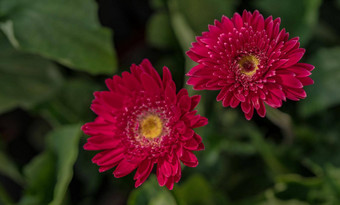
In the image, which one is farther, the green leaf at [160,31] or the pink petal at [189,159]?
the green leaf at [160,31]

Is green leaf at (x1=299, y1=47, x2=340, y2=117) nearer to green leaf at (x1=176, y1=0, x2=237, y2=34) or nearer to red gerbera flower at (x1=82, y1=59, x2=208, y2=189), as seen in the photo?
green leaf at (x1=176, y1=0, x2=237, y2=34)

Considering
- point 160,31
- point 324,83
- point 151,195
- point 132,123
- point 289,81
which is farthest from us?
point 160,31

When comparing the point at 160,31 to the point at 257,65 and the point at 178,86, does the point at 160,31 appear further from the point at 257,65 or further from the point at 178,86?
the point at 257,65

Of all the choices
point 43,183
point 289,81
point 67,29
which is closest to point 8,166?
point 43,183

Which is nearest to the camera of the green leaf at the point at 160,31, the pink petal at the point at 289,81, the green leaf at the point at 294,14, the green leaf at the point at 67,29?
the pink petal at the point at 289,81

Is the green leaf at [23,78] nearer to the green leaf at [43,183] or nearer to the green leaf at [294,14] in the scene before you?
the green leaf at [43,183]

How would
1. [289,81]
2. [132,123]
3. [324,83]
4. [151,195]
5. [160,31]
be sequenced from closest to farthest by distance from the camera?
[289,81]
[132,123]
[151,195]
[324,83]
[160,31]

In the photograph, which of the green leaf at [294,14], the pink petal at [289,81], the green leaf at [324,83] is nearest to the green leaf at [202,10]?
the green leaf at [294,14]

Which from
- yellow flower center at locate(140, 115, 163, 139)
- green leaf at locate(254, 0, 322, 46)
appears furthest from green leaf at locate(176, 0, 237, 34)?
yellow flower center at locate(140, 115, 163, 139)
